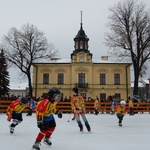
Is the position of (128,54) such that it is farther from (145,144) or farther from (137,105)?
(145,144)

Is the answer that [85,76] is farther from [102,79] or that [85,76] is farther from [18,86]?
[18,86]

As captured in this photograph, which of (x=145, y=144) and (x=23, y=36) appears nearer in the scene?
(x=145, y=144)

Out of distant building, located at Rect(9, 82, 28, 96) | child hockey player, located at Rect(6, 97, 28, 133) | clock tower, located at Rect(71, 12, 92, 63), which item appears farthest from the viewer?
distant building, located at Rect(9, 82, 28, 96)

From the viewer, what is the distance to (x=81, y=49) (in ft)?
161

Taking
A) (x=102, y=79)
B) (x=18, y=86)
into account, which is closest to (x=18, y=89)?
(x=18, y=86)

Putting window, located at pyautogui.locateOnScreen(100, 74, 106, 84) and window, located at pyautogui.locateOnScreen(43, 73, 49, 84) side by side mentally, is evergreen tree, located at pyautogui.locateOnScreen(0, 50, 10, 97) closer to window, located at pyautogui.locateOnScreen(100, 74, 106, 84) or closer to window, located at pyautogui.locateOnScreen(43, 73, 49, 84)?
window, located at pyautogui.locateOnScreen(43, 73, 49, 84)

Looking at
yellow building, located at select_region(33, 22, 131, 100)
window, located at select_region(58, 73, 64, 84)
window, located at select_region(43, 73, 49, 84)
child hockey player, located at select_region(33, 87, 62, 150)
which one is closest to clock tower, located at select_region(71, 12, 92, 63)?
yellow building, located at select_region(33, 22, 131, 100)

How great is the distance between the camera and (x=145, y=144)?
6.62 meters

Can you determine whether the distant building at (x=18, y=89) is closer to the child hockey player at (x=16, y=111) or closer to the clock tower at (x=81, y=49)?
the clock tower at (x=81, y=49)

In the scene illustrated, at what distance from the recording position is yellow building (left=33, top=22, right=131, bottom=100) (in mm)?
46594

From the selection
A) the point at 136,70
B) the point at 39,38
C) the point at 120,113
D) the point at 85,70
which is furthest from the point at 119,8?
the point at 120,113

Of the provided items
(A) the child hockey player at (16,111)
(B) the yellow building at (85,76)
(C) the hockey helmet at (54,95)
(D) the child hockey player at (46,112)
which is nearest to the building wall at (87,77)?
(B) the yellow building at (85,76)

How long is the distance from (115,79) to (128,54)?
1653cm

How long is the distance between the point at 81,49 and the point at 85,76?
237 inches
